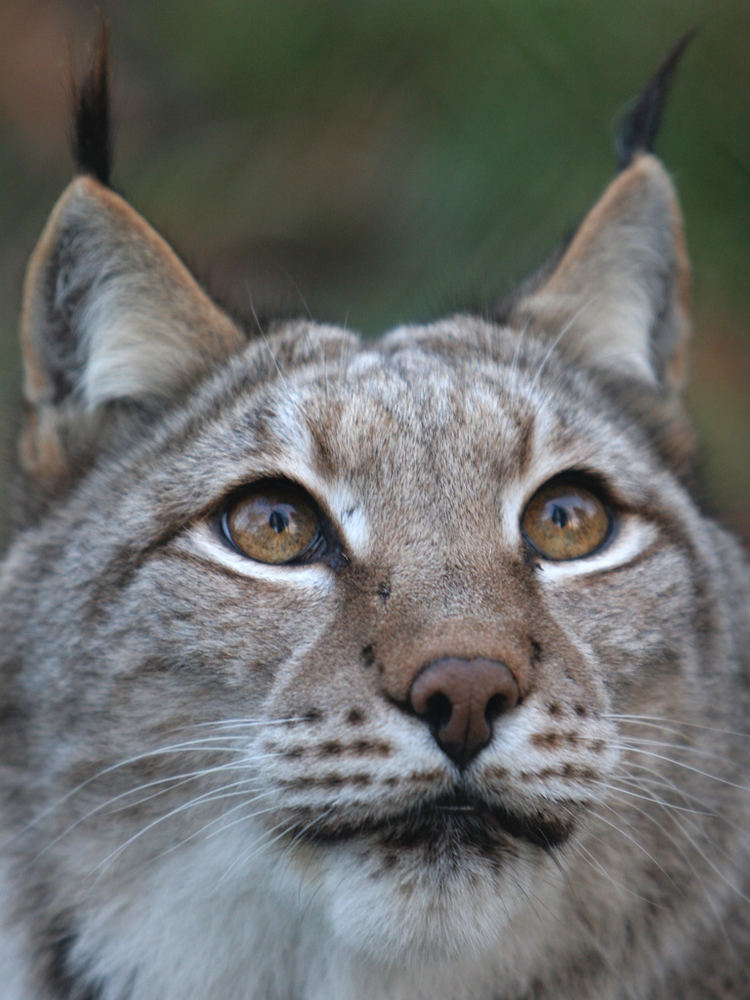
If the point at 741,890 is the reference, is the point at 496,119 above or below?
above

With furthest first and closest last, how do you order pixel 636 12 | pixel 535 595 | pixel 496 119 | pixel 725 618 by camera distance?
pixel 496 119 < pixel 636 12 < pixel 725 618 < pixel 535 595

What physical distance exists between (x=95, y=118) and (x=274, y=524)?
114 centimetres

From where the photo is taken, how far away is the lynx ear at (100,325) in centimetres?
304

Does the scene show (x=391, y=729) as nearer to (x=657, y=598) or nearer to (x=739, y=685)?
(x=657, y=598)

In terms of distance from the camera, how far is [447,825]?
2.25 m

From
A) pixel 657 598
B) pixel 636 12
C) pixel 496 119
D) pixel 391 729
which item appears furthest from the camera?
pixel 496 119

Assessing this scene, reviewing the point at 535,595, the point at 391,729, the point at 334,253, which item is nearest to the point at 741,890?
the point at 535,595

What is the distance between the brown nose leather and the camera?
2164mm

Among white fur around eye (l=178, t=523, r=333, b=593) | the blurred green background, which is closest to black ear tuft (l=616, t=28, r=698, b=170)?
the blurred green background

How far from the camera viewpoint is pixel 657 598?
279 cm

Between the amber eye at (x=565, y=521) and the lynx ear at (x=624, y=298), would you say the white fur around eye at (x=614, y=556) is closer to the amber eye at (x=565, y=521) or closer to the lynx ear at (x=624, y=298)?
the amber eye at (x=565, y=521)

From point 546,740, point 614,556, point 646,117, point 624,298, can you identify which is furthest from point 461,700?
point 646,117

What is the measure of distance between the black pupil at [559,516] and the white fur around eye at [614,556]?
10cm

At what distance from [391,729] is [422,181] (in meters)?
4.20
